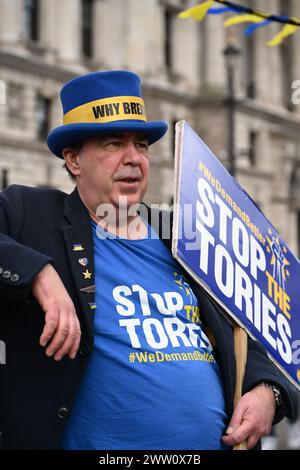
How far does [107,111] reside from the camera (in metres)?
2.72

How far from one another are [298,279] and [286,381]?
1.39 ft

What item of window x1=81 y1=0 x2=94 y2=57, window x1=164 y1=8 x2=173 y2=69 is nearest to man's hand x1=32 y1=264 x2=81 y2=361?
window x1=81 y1=0 x2=94 y2=57

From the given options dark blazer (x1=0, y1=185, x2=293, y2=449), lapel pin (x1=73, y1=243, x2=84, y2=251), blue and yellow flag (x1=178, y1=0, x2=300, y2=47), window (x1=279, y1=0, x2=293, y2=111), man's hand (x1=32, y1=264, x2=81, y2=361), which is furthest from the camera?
window (x1=279, y1=0, x2=293, y2=111)

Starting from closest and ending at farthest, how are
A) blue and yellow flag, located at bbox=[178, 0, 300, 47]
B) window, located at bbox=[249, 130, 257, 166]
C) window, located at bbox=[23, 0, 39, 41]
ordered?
blue and yellow flag, located at bbox=[178, 0, 300, 47], window, located at bbox=[23, 0, 39, 41], window, located at bbox=[249, 130, 257, 166]

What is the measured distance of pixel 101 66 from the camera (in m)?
31.3

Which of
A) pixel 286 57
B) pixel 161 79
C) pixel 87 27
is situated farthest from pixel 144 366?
pixel 286 57

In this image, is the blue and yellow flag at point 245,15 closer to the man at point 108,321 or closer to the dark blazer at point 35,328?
the man at point 108,321

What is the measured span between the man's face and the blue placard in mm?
127

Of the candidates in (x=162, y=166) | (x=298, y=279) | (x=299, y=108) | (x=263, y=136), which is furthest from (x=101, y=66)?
(x=298, y=279)

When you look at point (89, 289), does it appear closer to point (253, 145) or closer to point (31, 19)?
point (31, 19)

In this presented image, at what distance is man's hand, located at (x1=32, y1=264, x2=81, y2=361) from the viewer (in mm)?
2248

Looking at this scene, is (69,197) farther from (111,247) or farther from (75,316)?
(75,316)

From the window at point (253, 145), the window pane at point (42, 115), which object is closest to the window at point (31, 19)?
the window pane at point (42, 115)

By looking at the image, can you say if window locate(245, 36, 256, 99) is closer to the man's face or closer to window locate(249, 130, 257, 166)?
window locate(249, 130, 257, 166)
